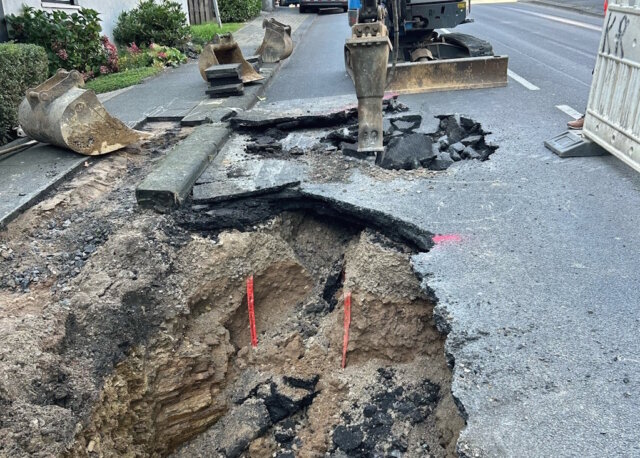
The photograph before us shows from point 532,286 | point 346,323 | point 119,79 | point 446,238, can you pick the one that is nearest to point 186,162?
point 346,323

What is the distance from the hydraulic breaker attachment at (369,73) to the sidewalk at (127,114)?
7.91 ft

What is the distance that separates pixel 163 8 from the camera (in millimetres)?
13406

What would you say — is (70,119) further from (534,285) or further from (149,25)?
(149,25)

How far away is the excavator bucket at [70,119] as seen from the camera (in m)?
5.70

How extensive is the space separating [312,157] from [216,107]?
2874 millimetres

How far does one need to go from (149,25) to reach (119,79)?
3.30 m

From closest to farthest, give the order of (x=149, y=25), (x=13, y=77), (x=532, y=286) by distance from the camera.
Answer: (x=532, y=286), (x=13, y=77), (x=149, y=25)

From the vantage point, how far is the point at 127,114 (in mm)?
7934

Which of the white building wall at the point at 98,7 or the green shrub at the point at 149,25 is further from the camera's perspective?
the green shrub at the point at 149,25

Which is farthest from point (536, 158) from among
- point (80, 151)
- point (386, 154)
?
point (80, 151)

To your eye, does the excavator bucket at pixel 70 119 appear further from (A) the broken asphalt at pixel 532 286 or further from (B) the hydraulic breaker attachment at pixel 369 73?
(B) the hydraulic breaker attachment at pixel 369 73

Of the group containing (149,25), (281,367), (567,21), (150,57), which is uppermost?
(149,25)

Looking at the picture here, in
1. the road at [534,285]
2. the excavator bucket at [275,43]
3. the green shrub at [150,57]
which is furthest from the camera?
the green shrub at [150,57]

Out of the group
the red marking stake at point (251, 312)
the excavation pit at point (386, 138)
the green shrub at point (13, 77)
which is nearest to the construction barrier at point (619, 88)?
the excavation pit at point (386, 138)
